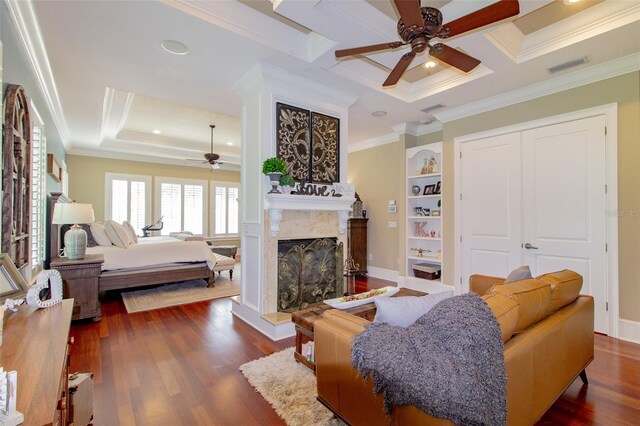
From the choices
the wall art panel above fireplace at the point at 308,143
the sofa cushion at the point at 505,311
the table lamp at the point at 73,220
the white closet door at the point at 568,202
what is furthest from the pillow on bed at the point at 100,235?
the white closet door at the point at 568,202

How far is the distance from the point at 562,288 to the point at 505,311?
82cm

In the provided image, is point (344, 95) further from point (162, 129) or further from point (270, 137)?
point (162, 129)

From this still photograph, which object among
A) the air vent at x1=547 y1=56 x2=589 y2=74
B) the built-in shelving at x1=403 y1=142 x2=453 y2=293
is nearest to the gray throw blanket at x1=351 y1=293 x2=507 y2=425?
the air vent at x1=547 y1=56 x2=589 y2=74

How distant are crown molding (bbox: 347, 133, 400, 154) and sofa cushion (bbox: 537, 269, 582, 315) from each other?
13.3 ft

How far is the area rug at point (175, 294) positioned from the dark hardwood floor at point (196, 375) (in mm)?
488

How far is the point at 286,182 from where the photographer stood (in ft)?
10.7

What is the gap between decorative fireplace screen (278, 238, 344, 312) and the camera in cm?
351

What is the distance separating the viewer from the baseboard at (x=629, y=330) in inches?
123

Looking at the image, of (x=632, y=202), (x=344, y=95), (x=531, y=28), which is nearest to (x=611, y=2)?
(x=531, y=28)

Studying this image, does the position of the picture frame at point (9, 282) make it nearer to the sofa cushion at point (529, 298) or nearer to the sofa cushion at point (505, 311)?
the sofa cushion at point (505, 311)

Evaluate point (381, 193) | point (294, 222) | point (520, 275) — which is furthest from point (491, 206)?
point (294, 222)

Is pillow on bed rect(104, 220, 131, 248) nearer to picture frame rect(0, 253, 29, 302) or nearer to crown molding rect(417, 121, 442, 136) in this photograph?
picture frame rect(0, 253, 29, 302)

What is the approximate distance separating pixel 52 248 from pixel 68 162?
414 centimetres

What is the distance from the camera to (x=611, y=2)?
8.63ft
